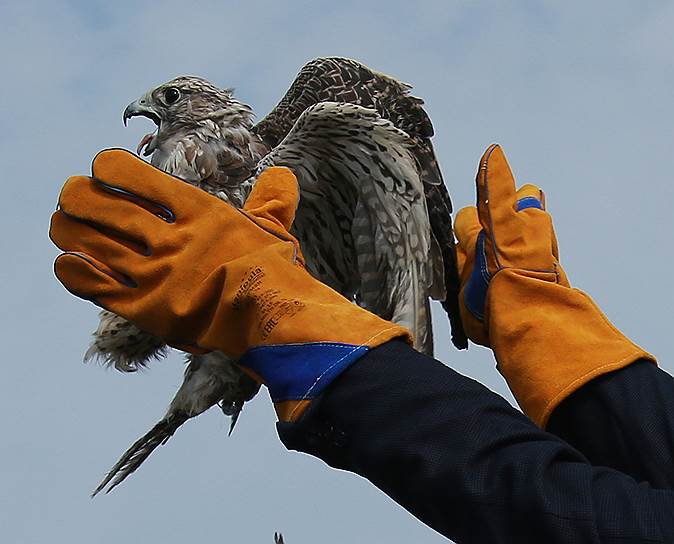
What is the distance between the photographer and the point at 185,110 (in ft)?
13.8

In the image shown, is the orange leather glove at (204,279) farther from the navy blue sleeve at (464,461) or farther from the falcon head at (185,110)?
the falcon head at (185,110)

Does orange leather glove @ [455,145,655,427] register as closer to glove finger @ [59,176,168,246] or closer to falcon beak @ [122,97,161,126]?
glove finger @ [59,176,168,246]

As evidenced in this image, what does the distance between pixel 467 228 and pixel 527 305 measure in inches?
32.4

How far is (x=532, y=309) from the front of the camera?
7.86ft

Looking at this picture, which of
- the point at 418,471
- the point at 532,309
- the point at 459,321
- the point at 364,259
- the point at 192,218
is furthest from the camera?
the point at 364,259

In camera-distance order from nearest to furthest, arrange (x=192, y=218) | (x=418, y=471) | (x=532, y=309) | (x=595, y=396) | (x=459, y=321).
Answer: (x=418, y=471) < (x=192, y=218) < (x=595, y=396) < (x=532, y=309) < (x=459, y=321)

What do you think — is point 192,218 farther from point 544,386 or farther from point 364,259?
point 364,259

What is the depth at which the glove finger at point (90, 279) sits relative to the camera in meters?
1.95

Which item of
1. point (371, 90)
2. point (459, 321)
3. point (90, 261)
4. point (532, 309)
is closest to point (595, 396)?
point (532, 309)

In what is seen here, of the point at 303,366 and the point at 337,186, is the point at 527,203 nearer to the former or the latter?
the point at 337,186

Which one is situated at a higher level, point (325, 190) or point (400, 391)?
point (325, 190)

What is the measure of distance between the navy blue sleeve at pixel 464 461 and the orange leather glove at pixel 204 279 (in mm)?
53

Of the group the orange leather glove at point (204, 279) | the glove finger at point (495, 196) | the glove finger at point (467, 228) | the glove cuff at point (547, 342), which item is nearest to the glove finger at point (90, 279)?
the orange leather glove at point (204, 279)

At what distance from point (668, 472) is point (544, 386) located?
0.30 m
